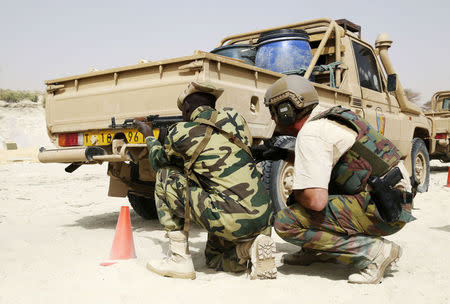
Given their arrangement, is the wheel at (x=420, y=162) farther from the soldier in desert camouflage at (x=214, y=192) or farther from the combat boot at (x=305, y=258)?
the soldier in desert camouflage at (x=214, y=192)

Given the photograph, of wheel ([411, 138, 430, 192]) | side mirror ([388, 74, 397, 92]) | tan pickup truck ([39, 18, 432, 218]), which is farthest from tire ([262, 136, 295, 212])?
wheel ([411, 138, 430, 192])

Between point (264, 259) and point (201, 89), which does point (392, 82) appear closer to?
point (201, 89)

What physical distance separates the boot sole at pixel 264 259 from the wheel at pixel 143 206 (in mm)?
2623

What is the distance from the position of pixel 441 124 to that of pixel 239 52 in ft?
20.8

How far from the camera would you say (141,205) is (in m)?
5.25

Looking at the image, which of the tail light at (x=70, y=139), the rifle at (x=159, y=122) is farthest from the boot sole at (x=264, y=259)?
the tail light at (x=70, y=139)

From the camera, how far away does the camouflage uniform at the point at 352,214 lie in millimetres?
2762

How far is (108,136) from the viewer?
172 inches

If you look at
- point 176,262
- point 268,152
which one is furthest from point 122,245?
point 268,152

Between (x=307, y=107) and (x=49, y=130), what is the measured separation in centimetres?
315

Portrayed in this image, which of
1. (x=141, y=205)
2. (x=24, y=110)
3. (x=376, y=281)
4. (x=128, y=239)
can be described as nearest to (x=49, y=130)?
(x=141, y=205)

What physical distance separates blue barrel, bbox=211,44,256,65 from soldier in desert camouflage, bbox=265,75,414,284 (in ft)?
9.47

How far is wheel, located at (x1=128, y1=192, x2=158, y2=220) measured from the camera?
207 inches

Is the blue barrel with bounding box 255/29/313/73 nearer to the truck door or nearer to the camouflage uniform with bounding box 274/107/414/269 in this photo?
the truck door
